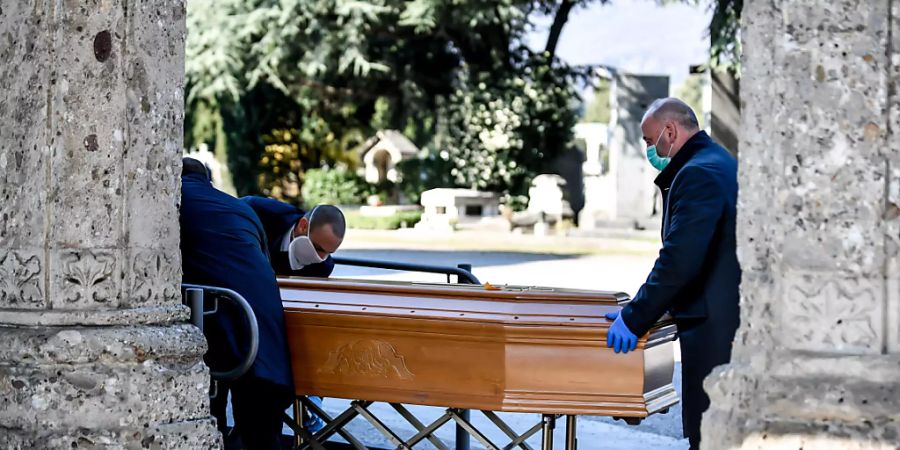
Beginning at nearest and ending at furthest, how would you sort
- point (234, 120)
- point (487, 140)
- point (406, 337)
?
point (406, 337), point (487, 140), point (234, 120)

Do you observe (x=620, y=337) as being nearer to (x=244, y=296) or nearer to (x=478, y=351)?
(x=478, y=351)

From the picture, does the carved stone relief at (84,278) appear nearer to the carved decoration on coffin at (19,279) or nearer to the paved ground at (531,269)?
the carved decoration on coffin at (19,279)

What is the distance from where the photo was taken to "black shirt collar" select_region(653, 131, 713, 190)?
4734 mm

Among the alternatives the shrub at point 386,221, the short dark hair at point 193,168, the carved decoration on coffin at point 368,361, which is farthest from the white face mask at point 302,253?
the shrub at point 386,221

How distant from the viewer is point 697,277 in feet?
14.6

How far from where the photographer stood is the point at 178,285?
14.7ft

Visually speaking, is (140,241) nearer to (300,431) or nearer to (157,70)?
(157,70)

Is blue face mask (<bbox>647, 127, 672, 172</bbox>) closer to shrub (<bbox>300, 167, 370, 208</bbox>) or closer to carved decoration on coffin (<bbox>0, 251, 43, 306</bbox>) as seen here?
carved decoration on coffin (<bbox>0, 251, 43, 306</bbox>)

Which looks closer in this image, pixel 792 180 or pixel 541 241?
pixel 792 180

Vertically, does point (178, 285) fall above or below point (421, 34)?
below

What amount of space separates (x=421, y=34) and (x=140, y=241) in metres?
25.0

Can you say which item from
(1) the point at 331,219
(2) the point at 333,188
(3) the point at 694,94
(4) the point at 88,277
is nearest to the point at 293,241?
(1) the point at 331,219

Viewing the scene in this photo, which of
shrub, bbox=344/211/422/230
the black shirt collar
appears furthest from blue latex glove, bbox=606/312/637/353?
shrub, bbox=344/211/422/230

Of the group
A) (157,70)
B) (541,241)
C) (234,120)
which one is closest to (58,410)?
(157,70)
